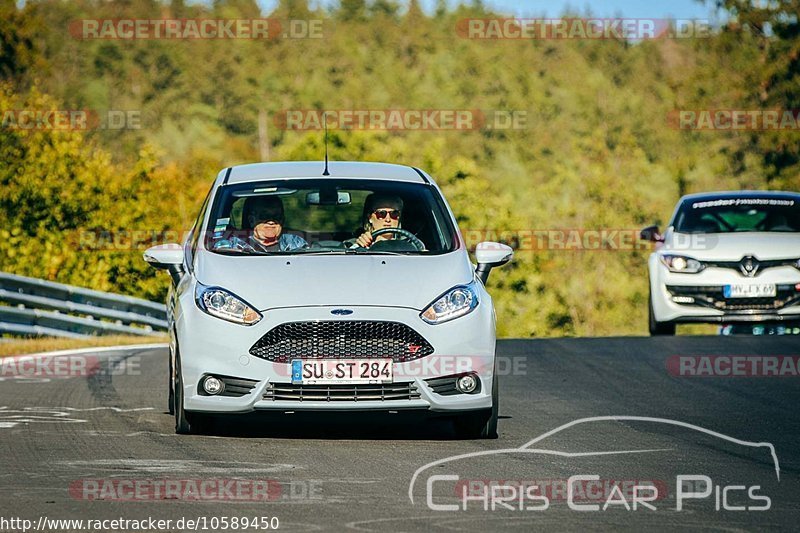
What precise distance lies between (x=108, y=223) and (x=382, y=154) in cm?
3078

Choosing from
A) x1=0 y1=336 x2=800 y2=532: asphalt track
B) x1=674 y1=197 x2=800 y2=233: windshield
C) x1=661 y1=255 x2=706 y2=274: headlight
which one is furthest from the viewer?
x1=674 y1=197 x2=800 y2=233: windshield

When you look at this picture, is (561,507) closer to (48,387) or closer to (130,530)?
(130,530)

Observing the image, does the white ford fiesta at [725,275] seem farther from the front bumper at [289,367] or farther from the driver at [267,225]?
the front bumper at [289,367]

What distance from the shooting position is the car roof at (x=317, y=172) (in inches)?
398

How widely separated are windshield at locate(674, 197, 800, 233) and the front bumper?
9.44 metres

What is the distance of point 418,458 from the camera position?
8.07m

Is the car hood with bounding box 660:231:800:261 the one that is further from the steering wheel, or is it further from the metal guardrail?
the metal guardrail

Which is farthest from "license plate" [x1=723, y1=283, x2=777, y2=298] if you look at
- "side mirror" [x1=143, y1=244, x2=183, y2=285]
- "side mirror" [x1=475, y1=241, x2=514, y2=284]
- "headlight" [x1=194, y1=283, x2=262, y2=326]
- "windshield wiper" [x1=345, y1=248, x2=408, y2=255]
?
"headlight" [x1=194, y1=283, x2=262, y2=326]

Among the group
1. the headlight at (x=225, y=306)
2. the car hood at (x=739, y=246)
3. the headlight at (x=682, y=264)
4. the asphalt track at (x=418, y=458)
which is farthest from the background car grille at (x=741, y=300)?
the headlight at (x=225, y=306)

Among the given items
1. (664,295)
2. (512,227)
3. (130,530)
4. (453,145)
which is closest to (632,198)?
(512,227)

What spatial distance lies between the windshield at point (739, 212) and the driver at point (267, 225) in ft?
28.8

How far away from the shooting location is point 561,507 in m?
6.58

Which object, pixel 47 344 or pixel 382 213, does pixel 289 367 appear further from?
pixel 47 344

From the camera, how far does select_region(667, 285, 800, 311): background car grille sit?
16.7 metres
